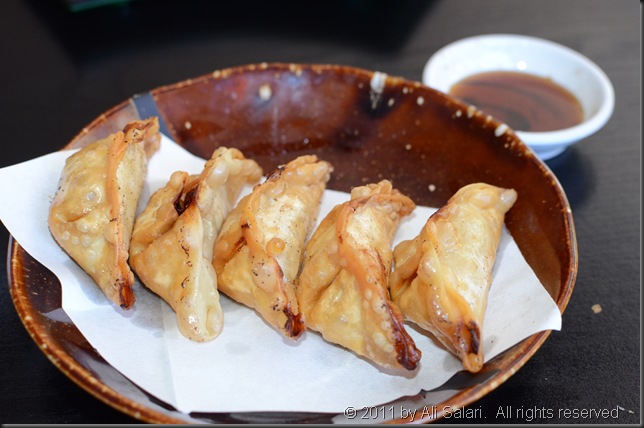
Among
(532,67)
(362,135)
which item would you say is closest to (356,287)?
(362,135)

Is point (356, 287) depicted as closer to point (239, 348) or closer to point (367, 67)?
point (239, 348)

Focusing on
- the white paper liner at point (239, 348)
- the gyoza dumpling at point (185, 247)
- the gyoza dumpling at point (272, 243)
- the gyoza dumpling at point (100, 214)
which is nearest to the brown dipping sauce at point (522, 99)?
the white paper liner at point (239, 348)

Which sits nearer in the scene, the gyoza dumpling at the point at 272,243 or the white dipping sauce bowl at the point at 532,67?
the gyoza dumpling at the point at 272,243

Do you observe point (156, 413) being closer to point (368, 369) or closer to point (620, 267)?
point (368, 369)

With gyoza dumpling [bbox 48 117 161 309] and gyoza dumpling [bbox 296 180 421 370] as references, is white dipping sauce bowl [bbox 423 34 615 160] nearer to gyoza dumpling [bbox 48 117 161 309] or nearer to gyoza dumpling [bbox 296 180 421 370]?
gyoza dumpling [bbox 296 180 421 370]

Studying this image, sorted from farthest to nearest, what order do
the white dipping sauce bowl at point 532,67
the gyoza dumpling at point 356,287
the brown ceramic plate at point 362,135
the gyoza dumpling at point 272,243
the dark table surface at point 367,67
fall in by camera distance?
the white dipping sauce bowl at point 532,67, the brown ceramic plate at point 362,135, the dark table surface at point 367,67, the gyoza dumpling at point 272,243, the gyoza dumpling at point 356,287

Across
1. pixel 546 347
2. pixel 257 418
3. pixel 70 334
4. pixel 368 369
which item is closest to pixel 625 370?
pixel 546 347

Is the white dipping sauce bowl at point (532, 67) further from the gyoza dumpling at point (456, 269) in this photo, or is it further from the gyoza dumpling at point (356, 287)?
the gyoza dumpling at point (356, 287)
